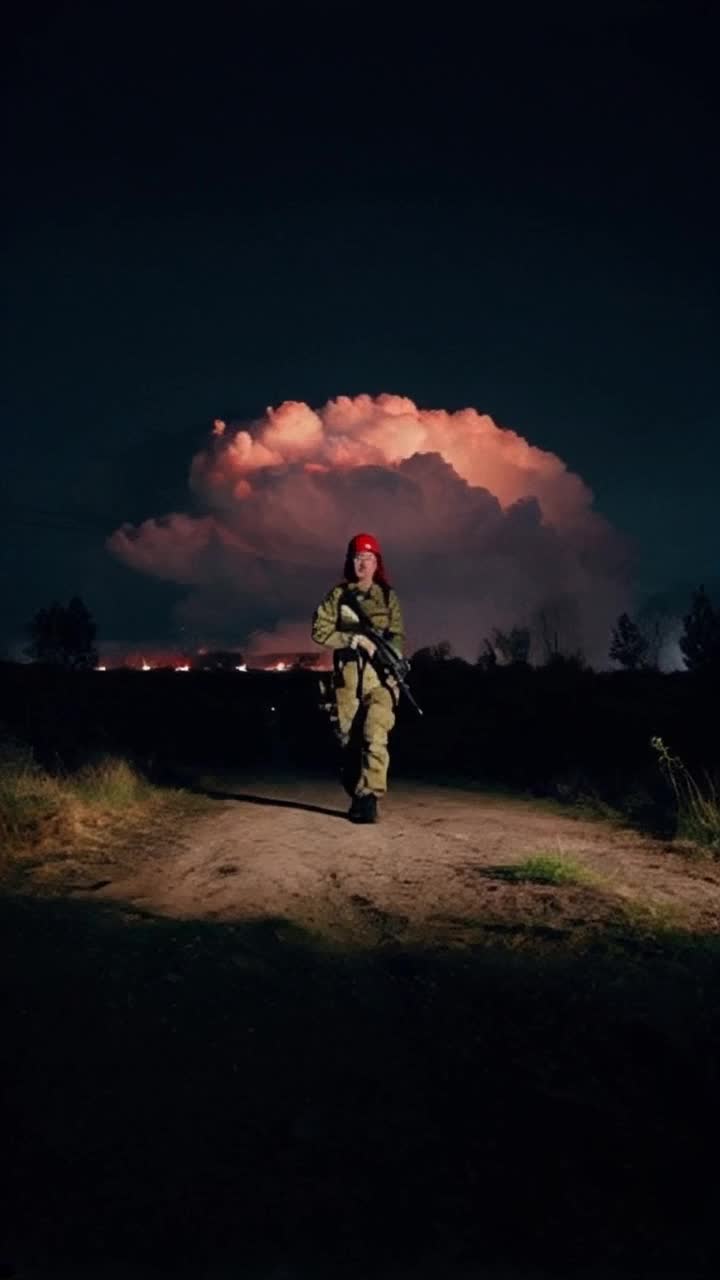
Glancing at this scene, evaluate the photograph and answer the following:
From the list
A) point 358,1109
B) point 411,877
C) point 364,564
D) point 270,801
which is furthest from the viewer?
point 270,801

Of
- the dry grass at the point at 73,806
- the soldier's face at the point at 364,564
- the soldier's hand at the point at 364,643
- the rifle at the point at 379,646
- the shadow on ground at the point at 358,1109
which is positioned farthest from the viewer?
the soldier's face at the point at 364,564

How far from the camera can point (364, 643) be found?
28.6 ft

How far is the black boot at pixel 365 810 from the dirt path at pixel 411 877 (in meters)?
0.21

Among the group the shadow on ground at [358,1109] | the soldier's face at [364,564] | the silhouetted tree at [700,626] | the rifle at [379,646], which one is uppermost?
the silhouetted tree at [700,626]

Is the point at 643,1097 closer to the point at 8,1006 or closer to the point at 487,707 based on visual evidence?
the point at 8,1006

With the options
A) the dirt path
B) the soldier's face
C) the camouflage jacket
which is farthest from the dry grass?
the soldier's face

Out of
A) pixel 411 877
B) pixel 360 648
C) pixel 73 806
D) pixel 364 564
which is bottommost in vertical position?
pixel 411 877

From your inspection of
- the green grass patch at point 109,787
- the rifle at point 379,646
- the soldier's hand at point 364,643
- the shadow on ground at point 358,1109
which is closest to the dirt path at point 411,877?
the shadow on ground at point 358,1109

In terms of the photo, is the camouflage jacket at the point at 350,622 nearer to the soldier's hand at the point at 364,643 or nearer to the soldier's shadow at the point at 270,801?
the soldier's hand at the point at 364,643

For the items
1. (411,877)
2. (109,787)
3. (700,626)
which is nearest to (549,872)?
(411,877)

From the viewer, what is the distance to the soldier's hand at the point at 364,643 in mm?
8688

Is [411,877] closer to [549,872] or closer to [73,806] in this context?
[549,872]

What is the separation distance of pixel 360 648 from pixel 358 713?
69cm

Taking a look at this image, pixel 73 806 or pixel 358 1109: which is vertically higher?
pixel 73 806
